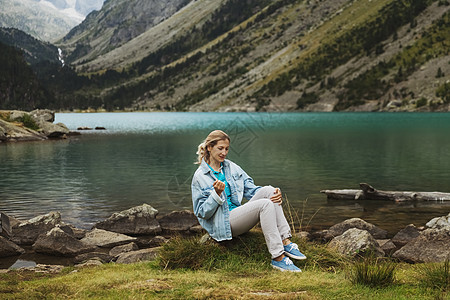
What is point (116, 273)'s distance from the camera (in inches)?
351

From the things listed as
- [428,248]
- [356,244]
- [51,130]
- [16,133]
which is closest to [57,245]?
[356,244]

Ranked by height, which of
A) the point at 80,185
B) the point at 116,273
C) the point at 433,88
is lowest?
the point at 80,185

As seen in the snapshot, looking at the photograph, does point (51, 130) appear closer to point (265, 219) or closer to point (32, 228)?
point (32, 228)

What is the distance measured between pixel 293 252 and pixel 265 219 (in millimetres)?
948

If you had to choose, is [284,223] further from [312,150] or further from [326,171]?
[312,150]

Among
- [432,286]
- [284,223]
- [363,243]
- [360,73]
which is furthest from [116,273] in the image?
[360,73]

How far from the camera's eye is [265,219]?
8.61 metres

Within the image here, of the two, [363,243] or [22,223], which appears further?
[22,223]

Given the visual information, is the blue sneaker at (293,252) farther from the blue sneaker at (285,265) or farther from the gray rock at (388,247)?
the gray rock at (388,247)

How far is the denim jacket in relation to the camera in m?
8.56

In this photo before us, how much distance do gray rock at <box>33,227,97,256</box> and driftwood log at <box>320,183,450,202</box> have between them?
14.1 meters

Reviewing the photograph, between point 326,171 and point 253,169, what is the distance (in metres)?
6.16

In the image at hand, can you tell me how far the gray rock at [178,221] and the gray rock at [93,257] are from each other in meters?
4.60

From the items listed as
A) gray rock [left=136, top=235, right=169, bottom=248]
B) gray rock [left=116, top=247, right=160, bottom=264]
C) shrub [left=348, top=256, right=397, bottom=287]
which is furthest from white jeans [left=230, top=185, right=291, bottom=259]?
gray rock [left=136, top=235, right=169, bottom=248]
